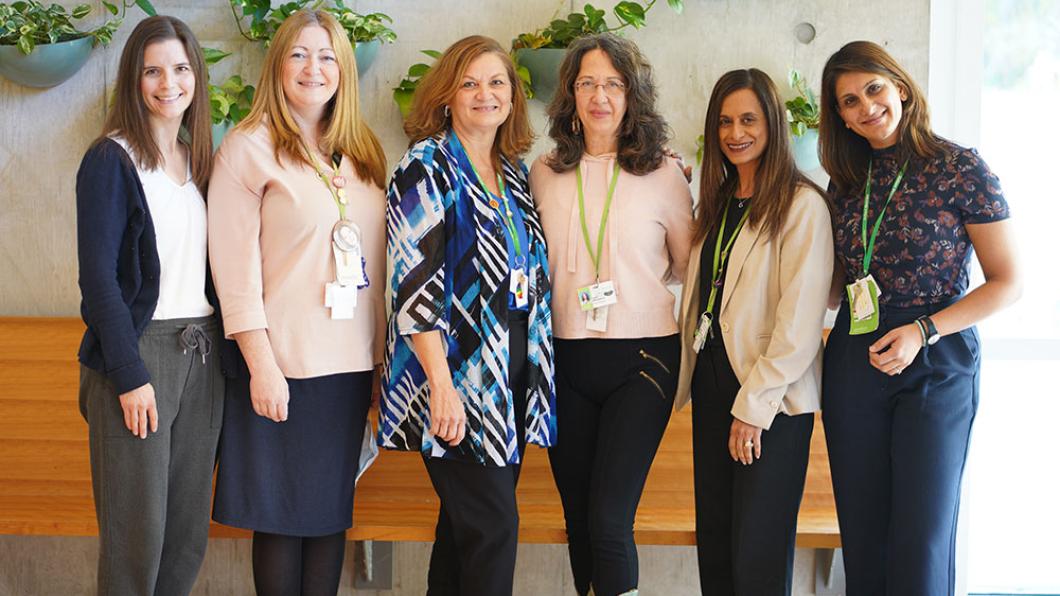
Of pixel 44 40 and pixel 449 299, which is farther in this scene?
pixel 44 40

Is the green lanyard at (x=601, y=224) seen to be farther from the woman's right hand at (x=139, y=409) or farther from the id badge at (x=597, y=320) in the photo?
the woman's right hand at (x=139, y=409)

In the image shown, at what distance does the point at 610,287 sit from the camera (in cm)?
221

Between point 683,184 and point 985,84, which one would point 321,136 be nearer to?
point 683,184

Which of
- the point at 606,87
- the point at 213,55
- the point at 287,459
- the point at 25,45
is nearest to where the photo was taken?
the point at 287,459

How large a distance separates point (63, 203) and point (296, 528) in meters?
2.13

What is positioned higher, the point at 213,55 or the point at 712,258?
the point at 213,55

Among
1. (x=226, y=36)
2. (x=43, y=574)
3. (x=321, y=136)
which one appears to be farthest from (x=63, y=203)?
(x=321, y=136)

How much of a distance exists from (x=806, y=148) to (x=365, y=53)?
Answer: 5.69 feet

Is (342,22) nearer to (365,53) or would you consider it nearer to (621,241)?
(365,53)

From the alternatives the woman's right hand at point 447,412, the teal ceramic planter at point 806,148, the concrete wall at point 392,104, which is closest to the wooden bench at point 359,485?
the concrete wall at point 392,104

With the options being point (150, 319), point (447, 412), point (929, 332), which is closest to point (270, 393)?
point (150, 319)

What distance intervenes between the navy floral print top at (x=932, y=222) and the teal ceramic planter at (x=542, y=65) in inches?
58.9

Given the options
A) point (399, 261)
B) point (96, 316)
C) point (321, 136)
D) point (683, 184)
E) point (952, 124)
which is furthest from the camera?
point (952, 124)

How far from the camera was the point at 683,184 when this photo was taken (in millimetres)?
2361
